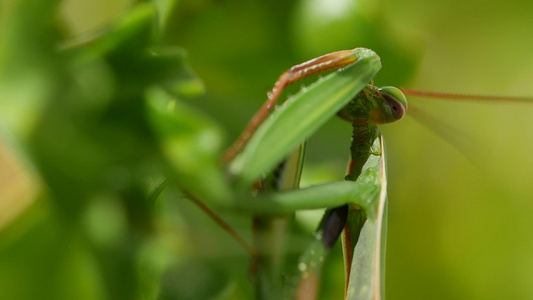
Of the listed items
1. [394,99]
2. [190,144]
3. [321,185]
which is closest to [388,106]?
[394,99]

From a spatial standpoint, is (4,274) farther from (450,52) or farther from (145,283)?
(450,52)

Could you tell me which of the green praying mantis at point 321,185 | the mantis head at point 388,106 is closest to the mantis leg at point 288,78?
the green praying mantis at point 321,185

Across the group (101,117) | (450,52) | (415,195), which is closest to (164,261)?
(101,117)

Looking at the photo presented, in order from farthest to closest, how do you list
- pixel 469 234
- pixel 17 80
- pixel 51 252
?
pixel 469 234, pixel 51 252, pixel 17 80

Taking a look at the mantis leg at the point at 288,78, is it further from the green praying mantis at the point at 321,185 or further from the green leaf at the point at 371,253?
the green leaf at the point at 371,253

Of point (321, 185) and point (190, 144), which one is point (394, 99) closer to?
Answer: point (321, 185)

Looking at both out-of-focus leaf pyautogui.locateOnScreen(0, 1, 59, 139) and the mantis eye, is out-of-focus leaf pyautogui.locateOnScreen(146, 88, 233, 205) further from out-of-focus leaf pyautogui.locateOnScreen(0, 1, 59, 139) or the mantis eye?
the mantis eye

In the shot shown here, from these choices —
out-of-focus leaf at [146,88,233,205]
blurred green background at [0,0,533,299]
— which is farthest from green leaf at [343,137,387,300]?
out-of-focus leaf at [146,88,233,205]
